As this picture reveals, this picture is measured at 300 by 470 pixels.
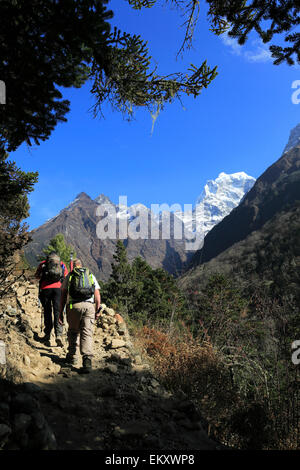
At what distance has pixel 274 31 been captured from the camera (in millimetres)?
3689

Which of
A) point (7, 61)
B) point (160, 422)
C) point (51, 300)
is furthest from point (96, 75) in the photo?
point (160, 422)

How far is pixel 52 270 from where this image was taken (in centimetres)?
557

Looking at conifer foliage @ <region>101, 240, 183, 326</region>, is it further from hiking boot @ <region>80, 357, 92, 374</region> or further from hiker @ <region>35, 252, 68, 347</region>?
hiking boot @ <region>80, 357, 92, 374</region>

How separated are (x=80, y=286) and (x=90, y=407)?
178 centimetres

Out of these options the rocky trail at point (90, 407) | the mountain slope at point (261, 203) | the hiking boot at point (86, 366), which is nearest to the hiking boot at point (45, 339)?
the rocky trail at point (90, 407)

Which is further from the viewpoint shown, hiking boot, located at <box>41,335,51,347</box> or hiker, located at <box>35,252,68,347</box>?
hiker, located at <box>35,252,68,347</box>

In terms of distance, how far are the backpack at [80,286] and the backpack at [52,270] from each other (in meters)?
1.33

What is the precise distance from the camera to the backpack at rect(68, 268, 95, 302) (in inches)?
169

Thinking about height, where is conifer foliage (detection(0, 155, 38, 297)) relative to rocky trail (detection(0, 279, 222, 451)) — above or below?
above

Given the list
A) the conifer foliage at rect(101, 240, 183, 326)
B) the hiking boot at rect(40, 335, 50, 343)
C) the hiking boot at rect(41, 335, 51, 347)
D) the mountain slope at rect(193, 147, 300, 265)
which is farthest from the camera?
the mountain slope at rect(193, 147, 300, 265)

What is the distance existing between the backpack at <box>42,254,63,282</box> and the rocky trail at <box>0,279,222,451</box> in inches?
46.5

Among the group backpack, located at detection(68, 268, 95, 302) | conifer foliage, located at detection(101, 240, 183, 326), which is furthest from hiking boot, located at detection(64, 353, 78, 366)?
conifer foliage, located at detection(101, 240, 183, 326)
